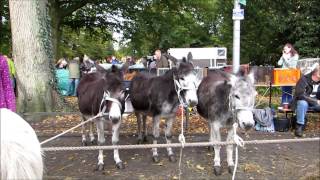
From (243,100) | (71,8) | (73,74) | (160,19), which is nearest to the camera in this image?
(243,100)

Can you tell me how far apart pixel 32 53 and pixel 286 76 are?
6.54m

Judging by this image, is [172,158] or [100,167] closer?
[100,167]

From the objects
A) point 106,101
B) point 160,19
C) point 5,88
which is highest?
point 160,19

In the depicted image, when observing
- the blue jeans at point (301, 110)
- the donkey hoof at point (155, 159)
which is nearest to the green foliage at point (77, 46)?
the blue jeans at point (301, 110)

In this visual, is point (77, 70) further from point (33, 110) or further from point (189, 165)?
point (189, 165)

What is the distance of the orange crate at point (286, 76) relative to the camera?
41.1 ft

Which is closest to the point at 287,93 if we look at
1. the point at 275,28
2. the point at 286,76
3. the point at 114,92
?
the point at 286,76

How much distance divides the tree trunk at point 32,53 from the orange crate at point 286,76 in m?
5.96

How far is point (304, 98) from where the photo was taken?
427 inches

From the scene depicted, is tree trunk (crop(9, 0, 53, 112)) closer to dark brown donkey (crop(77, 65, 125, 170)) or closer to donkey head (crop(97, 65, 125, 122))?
dark brown donkey (crop(77, 65, 125, 170))

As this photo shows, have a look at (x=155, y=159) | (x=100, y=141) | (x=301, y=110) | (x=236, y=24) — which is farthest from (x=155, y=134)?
(x=236, y=24)

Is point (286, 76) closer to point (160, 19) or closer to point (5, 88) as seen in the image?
point (5, 88)

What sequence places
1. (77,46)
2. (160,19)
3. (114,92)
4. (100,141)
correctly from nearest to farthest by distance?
1. (114,92)
2. (100,141)
3. (160,19)
4. (77,46)

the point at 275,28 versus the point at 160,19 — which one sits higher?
the point at 160,19
